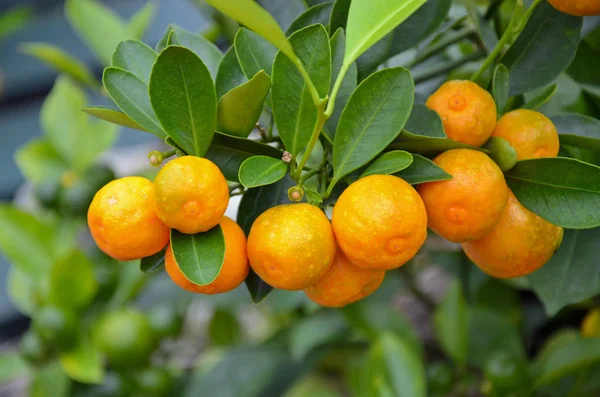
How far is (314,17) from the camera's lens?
464mm

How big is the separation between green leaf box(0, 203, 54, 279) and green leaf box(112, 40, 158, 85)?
622mm

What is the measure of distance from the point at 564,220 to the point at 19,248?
834 mm

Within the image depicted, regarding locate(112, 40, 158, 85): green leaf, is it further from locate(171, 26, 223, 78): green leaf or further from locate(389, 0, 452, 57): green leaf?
locate(389, 0, 452, 57): green leaf

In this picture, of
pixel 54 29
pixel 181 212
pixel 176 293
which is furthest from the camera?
pixel 54 29

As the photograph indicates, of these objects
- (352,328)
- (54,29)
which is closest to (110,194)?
(352,328)

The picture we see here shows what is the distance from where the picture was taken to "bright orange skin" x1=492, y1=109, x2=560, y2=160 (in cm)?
42

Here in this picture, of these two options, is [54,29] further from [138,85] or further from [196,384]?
[138,85]

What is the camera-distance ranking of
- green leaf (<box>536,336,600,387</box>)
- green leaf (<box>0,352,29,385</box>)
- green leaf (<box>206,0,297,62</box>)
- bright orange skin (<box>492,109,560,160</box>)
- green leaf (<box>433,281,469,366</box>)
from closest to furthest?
green leaf (<box>206,0,297,62</box>), bright orange skin (<box>492,109,560,160</box>), green leaf (<box>536,336,600,387</box>), green leaf (<box>433,281,469,366</box>), green leaf (<box>0,352,29,385</box>)

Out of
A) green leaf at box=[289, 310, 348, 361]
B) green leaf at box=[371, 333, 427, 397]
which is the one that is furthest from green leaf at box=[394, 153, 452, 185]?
green leaf at box=[289, 310, 348, 361]

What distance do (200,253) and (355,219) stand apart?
91 millimetres

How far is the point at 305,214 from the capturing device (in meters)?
0.38

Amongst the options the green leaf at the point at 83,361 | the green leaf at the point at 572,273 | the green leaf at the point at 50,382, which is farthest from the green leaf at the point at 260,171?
the green leaf at the point at 50,382

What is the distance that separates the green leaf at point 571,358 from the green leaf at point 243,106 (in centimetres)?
48

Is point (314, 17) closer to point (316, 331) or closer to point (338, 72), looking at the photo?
point (338, 72)
